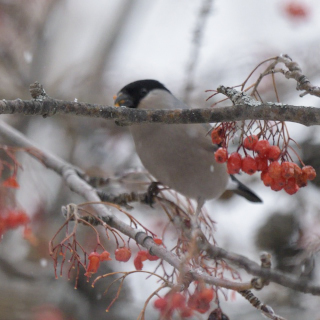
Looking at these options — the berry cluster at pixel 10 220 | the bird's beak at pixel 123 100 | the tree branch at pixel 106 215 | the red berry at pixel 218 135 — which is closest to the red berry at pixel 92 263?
the tree branch at pixel 106 215

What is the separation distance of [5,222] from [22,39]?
2.20m

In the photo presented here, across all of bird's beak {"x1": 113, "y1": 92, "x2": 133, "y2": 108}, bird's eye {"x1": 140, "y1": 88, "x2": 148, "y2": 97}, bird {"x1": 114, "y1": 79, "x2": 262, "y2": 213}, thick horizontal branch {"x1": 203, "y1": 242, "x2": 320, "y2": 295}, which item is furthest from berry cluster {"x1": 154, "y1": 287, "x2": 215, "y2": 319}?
bird's eye {"x1": 140, "y1": 88, "x2": 148, "y2": 97}

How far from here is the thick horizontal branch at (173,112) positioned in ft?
4.05

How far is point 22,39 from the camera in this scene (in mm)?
3812

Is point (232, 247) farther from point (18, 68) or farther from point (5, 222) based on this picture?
point (18, 68)

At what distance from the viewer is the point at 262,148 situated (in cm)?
151

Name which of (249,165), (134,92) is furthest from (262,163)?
(134,92)

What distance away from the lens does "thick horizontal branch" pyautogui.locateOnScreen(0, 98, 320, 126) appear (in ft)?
4.05

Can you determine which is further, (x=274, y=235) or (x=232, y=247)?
(x=232, y=247)

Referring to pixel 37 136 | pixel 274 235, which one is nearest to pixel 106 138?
pixel 37 136

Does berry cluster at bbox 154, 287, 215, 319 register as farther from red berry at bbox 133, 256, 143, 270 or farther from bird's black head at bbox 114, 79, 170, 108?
bird's black head at bbox 114, 79, 170, 108

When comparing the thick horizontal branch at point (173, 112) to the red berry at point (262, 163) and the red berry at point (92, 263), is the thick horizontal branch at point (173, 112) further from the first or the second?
the red berry at point (92, 263)

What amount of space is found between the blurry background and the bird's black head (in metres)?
0.34

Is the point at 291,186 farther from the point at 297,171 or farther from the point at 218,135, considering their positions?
the point at 218,135
